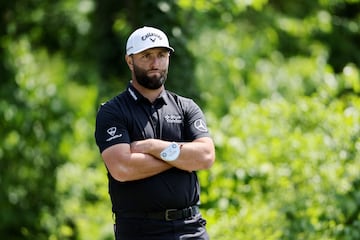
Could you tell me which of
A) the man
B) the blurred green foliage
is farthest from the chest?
the blurred green foliage

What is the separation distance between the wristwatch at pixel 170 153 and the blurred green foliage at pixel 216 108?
200 centimetres

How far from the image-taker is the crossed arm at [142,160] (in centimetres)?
501

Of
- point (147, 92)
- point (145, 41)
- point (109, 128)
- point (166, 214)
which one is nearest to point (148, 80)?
point (147, 92)

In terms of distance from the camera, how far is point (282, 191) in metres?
7.73

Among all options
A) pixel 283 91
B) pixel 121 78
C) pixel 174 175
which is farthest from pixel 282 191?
pixel 283 91

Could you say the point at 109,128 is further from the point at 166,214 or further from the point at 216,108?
the point at 216,108

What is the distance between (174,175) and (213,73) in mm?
6350

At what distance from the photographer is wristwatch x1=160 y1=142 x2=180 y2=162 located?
16.5 ft

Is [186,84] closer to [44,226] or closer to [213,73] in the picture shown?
[213,73]

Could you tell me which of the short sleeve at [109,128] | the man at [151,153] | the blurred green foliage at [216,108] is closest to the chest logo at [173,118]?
the man at [151,153]

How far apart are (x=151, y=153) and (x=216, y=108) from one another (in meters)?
6.04

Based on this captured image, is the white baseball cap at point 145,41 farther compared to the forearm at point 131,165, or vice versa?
the white baseball cap at point 145,41

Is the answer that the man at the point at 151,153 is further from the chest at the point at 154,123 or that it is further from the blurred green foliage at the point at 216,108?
the blurred green foliage at the point at 216,108

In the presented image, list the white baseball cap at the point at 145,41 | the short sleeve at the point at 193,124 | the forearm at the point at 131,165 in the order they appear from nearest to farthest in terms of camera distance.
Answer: the forearm at the point at 131,165 < the white baseball cap at the point at 145,41 < the short sleeve at the point at 193,124
